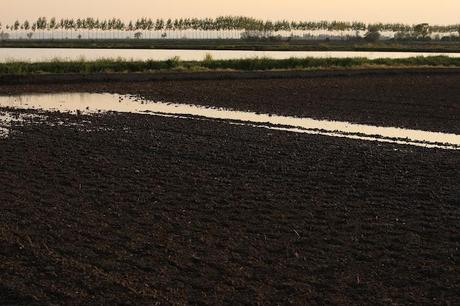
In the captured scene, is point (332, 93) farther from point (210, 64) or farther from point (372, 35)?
point (372, 35)

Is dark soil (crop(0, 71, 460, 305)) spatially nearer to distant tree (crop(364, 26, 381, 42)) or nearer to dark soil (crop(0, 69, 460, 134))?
dark soil (crop(0, 69, 460, 134))

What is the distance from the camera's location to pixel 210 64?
43.6 m

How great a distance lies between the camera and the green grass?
3909 centimetres

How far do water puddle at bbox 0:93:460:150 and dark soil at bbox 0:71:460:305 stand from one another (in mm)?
1261

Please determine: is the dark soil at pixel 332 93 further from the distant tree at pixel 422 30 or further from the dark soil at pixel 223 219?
the distant tree at pixel 422 30

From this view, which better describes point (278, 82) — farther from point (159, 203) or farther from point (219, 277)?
point (219, 277)

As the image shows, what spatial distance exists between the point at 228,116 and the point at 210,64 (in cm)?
2130

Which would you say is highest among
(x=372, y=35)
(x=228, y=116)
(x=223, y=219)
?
(x=223, y=219)

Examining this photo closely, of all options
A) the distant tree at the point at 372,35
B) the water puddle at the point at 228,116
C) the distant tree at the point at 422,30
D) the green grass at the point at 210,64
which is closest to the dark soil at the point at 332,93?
the water puddle at the point at 228,116

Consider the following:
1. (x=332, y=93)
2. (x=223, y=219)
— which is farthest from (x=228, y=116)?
(x=223, y=219)

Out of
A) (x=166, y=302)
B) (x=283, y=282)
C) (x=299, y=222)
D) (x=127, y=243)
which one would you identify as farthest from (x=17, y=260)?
(x=299, y=222)

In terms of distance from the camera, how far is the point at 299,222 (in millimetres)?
9766

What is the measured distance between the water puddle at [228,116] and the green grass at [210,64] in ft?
31.4

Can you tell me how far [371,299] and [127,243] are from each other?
316 cm
